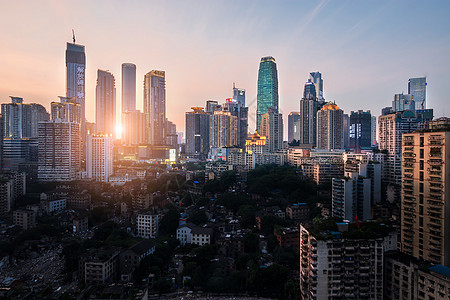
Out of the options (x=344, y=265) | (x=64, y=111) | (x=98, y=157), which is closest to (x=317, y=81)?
(x=98, y=157)

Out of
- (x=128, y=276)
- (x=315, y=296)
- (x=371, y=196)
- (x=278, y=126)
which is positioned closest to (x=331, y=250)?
(x=315, y=296)

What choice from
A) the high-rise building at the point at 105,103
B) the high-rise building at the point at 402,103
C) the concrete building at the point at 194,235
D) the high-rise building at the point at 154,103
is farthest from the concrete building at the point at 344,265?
the high-rise building at the point at 105,103

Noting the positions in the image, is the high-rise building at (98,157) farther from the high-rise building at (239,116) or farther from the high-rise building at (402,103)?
the high-rise building at (402,103)

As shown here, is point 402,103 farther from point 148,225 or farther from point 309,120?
point 148,225

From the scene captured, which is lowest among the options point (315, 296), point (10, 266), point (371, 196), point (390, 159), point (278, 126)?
point (10, 266)

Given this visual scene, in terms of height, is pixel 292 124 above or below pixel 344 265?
above

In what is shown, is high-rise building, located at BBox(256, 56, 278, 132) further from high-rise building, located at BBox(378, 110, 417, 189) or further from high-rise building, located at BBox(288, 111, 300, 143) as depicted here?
high-rise building, located at BBox(378, 110, 417, 189)

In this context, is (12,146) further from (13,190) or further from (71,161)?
(13,190)
